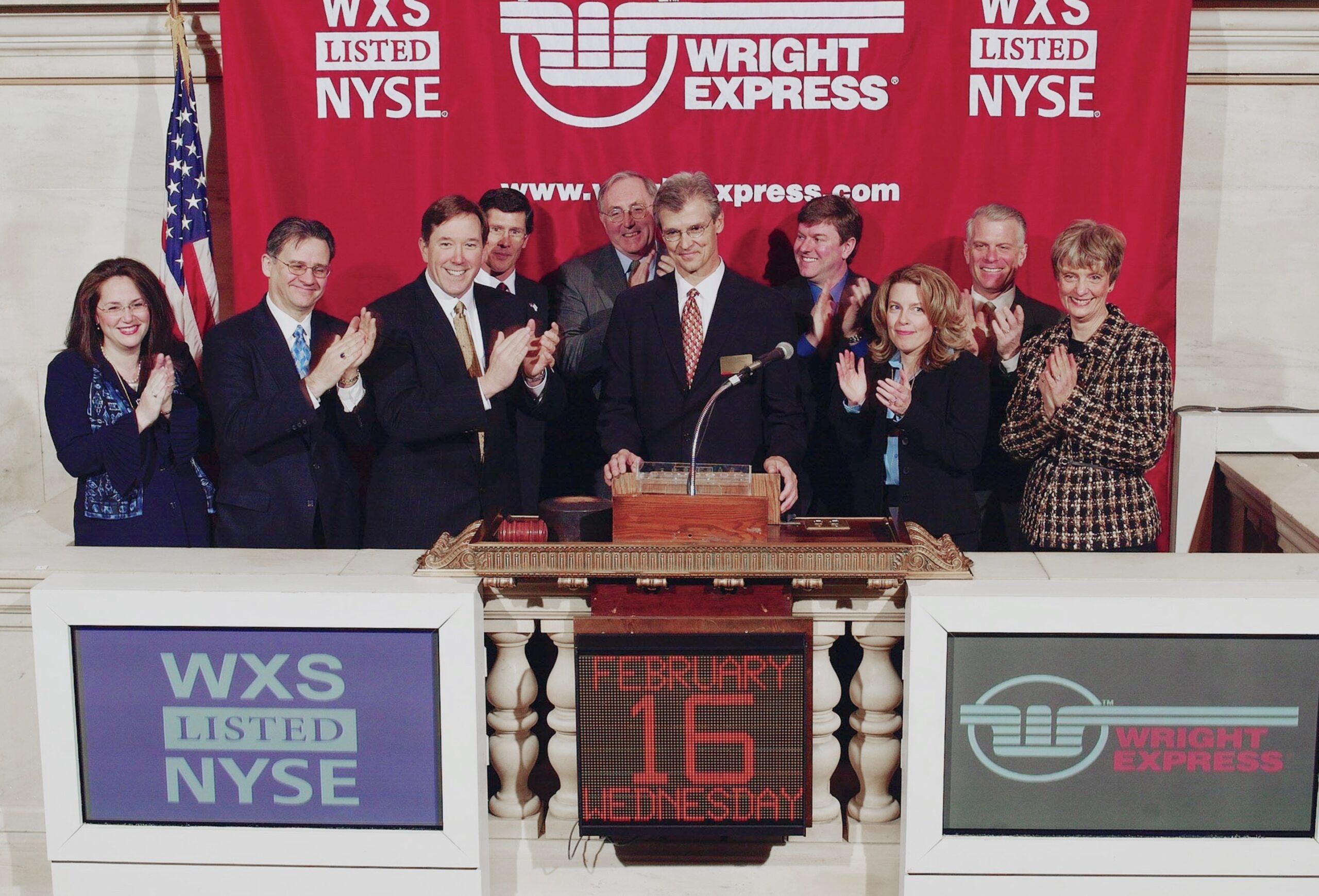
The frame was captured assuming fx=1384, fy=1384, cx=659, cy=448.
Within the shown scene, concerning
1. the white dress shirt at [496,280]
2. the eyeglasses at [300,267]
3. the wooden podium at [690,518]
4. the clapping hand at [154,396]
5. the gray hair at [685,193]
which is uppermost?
the gray hair at [685,193]

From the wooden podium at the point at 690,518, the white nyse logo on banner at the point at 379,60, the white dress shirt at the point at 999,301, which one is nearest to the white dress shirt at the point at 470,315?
the white nyse logo on banner at the point at 379,60

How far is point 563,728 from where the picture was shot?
12.1 feet

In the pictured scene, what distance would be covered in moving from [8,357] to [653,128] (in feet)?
10.1

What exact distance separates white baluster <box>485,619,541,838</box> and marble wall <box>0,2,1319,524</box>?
3399 millimetres

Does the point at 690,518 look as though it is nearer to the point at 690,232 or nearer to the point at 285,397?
the point at 690,232

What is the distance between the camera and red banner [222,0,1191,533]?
565 centimetres

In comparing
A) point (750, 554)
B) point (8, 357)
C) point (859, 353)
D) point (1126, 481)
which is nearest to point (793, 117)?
point (859, 353)

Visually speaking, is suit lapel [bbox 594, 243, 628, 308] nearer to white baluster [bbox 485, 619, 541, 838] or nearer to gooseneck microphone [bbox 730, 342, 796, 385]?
gooseneck microphone [bbox 730, 342, 796, 385]

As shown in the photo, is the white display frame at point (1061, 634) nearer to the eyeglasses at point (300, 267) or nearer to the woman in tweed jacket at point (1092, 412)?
the woman in tweed jacket at point (1092, 412)

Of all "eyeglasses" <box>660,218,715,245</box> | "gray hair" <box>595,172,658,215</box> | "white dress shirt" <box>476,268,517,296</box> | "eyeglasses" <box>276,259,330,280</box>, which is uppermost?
"gray hair" <box>595,172,658,215</box>

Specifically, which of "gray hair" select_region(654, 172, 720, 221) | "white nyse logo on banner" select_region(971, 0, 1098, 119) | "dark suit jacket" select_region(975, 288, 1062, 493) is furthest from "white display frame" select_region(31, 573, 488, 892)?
"white nyse logo on banner" select_region(971, 0, 1098, 119)

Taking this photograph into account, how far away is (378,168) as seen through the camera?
585cm

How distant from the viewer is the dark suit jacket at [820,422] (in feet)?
18.2

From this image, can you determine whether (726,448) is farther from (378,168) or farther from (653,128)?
(378,168)
